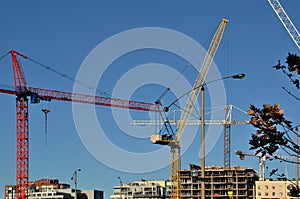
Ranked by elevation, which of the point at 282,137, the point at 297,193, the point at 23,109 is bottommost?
the point at 297,193

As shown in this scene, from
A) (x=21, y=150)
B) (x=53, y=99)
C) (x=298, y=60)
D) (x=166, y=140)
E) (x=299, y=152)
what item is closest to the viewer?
(x=298, y=60)

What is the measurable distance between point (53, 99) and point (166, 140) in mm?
65122

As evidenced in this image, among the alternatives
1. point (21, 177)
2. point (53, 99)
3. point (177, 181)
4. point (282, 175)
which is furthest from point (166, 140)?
point (282, 175)

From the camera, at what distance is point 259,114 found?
38.4 feet

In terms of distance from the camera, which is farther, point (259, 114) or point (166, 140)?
point (166, 140)

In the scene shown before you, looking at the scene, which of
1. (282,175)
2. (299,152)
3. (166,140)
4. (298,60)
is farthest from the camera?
(166,140)

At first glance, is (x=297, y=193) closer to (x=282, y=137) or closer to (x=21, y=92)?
(x=282, y=137)

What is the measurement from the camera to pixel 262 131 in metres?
11.6

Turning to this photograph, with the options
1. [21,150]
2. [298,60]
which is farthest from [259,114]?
[21,150]

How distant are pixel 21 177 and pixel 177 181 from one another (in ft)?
135

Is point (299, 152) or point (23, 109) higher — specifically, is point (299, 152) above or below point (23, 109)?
below

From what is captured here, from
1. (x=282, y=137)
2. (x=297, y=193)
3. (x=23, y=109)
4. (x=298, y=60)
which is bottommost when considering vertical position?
(x=297, y=193)

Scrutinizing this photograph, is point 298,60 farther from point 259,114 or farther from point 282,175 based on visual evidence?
point 282,175

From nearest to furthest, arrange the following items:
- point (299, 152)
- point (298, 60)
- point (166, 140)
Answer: point (298, 60)
point (299, 152)
point (166, 140)
